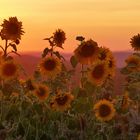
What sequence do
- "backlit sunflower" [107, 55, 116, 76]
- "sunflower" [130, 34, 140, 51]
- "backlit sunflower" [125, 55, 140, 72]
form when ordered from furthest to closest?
"sunflower" [130, 34, 140, 51]
"backlit sunflower" [125, 55, 140, 72]
"backlit sunflower" [107, 55, 116, 76]

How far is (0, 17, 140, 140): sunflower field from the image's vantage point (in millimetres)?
7875

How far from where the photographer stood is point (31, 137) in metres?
8.35

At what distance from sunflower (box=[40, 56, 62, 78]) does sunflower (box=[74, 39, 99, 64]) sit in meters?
0.64

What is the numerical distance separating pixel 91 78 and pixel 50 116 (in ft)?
2.97

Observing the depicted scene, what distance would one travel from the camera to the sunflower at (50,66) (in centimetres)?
929

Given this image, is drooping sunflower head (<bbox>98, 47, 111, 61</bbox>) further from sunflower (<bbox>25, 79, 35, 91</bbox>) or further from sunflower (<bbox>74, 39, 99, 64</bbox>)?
sunflower (<bbox>25, 79, 35, 91</bbox>)

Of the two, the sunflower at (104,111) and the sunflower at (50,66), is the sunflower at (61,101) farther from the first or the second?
the sunflower at (50,66)

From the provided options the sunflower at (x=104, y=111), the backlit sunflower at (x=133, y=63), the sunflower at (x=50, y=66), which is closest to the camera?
the sunflower at (x=104, y=111)

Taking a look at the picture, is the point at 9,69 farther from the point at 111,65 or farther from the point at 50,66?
the point at 111,65

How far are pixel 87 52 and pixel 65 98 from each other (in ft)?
2.52

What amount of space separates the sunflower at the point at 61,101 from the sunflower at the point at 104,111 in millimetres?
618

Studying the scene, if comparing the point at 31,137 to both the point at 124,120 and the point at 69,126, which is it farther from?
the point at 124,120

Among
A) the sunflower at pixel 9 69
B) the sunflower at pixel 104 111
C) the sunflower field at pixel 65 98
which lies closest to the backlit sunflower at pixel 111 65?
the sunflower field at pixel 65 98

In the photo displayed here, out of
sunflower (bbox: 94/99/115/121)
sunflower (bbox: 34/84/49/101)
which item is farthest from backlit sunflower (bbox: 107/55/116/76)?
sunflower (bbox: 94/99/115/121)
